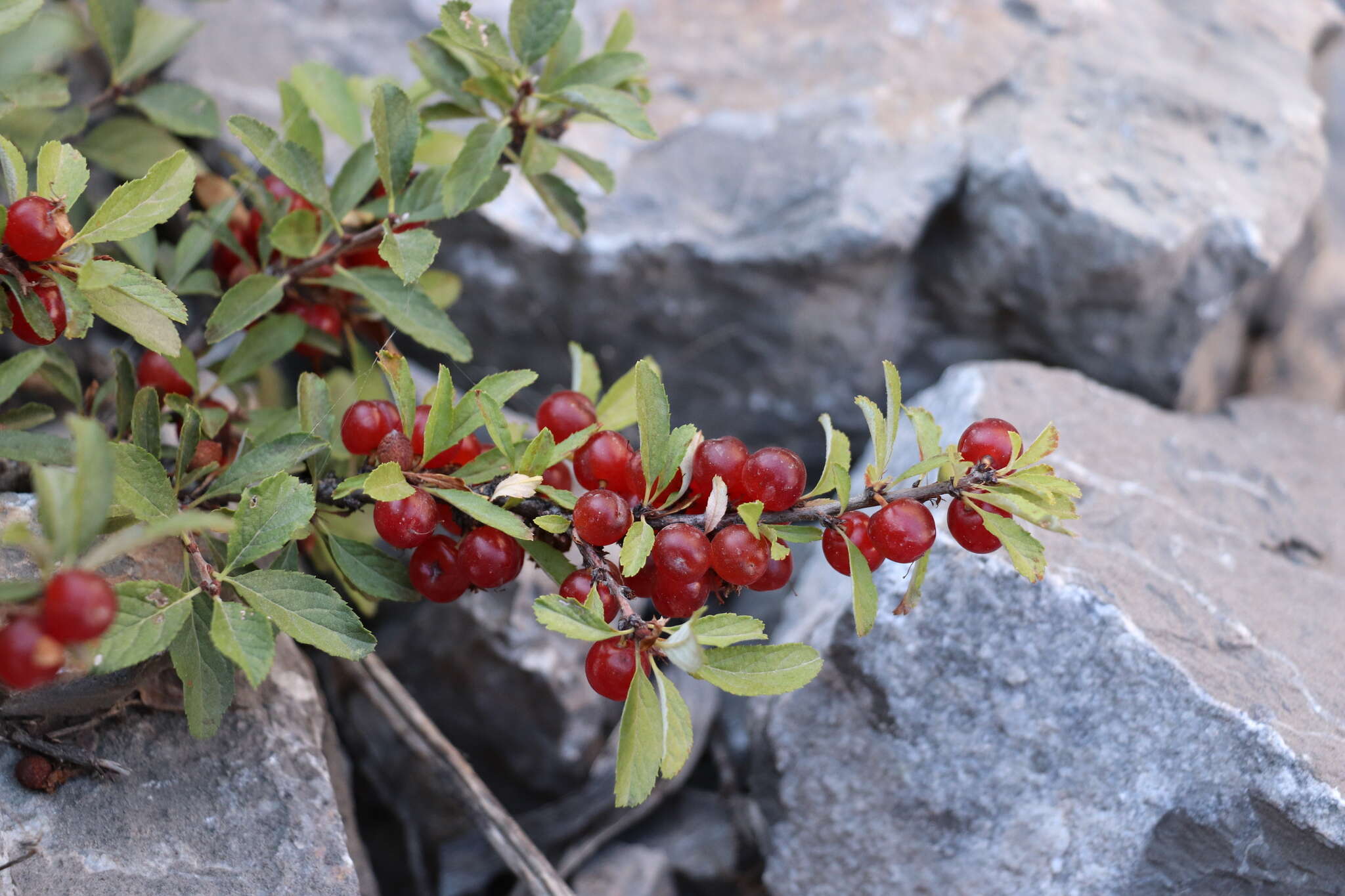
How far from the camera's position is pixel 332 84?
5.98ft

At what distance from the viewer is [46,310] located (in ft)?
4.18

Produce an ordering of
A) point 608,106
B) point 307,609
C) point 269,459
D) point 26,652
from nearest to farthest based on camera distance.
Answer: point 26,652, point 307,609, point 269,459, point 608,106

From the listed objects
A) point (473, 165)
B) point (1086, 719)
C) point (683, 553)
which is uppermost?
point (473, 165)

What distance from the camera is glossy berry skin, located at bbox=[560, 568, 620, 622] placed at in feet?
4.22

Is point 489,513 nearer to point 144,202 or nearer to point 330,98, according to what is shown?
point 144,202

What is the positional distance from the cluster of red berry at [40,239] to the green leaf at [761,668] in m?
0.94

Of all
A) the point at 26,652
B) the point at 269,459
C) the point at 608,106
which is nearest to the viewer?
the point at 26,652

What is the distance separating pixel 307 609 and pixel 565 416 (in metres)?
0.44

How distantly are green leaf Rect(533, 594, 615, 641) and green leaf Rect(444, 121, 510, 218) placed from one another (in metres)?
0.63

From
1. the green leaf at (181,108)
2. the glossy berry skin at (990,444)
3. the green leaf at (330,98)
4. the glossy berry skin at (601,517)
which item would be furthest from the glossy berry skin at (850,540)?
the green leaf at (181,108)

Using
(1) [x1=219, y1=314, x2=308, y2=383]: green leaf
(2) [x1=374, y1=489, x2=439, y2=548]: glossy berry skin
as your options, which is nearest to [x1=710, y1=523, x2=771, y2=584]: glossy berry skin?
(2) [x1=374, y1=489, x2=439, y2=548]: glossy berry skin

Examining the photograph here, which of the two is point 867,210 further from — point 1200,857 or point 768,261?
point 1200,857

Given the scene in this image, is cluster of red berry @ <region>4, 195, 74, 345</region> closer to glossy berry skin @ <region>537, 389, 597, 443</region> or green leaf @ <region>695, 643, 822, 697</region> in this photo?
glossy berry skin @ <region>537, 389, 597, 443</region>

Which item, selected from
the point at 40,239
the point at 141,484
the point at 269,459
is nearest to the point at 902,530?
the point at 269,459
